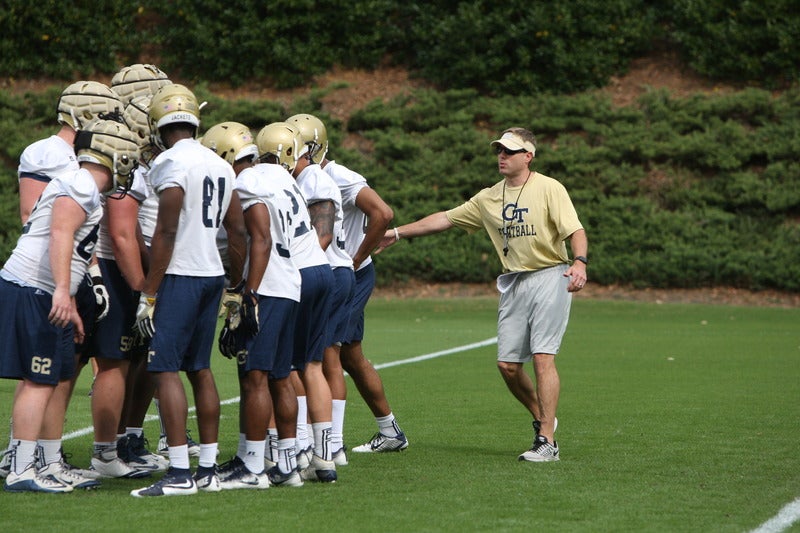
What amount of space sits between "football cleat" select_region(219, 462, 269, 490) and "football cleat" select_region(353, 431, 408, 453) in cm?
173

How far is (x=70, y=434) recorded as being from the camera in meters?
9.20

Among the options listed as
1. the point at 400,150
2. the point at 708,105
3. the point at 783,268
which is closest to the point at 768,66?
the point at 708,105

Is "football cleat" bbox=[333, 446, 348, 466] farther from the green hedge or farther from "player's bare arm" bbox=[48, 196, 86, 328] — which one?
the green hedge

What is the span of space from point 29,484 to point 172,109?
7.33 ft

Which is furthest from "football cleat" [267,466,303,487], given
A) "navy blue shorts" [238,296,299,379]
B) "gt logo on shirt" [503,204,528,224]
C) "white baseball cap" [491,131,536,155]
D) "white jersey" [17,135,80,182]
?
"white baseball cap" [491,131,536,155]

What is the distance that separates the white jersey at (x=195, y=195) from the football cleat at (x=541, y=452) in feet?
8.68

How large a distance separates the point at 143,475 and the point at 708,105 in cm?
2167

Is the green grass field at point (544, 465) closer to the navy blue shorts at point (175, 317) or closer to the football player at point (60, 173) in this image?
the football player at point (60, 173)

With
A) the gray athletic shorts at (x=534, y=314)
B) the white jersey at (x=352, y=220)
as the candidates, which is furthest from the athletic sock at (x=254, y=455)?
the gray athletic shorts at (x=534, y=314)

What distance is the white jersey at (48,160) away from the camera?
7.82 metres

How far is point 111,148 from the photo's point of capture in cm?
682

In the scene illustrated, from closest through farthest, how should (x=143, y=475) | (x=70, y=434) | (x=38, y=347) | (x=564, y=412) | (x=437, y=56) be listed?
(x=38, y=347)
(x=143, y=475)
(x=70, y=434)
(x=564, y=412)
(x=437, y=56)

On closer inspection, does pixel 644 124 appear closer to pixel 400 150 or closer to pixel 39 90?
pixel 400 150

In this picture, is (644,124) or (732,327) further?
(644,124)
